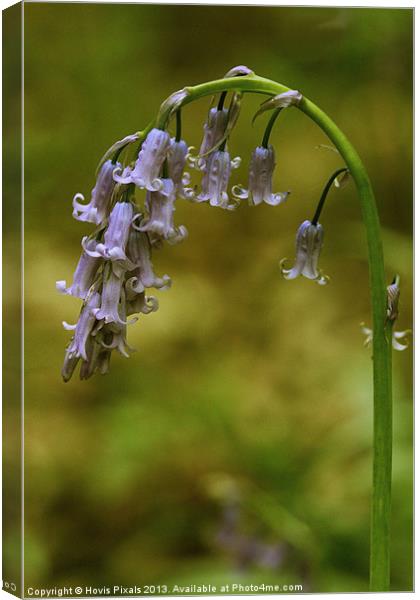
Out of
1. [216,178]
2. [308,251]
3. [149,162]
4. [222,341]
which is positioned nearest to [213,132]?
[216,178]

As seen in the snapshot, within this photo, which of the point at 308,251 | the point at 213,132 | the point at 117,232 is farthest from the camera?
the point at 308,251

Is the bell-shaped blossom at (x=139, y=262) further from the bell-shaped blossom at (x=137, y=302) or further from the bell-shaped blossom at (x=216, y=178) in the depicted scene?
the bell-shaped blossom at (x=216, y=178)

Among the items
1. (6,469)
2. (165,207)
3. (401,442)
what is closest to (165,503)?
(6,469)

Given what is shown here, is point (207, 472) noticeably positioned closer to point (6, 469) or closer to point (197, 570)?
point (197, 570)

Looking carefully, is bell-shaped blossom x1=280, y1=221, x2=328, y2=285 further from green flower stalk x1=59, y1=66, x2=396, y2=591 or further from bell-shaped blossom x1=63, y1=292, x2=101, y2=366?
bell-shaped blossom x1=63, y1=292, x2=101, y2=366

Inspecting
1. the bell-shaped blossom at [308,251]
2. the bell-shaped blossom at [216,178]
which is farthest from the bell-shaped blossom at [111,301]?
the bell-shaped blossom at [308,251]

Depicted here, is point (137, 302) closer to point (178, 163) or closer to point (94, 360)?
point (94, 360)
